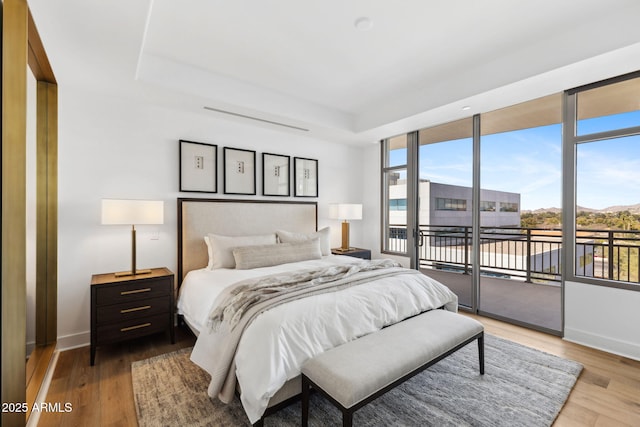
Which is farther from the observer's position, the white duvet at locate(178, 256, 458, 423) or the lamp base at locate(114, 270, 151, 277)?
the lamp base at locate(114, 270, 151, 277)

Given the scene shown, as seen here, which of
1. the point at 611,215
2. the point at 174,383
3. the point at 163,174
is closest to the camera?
the point at 174,383

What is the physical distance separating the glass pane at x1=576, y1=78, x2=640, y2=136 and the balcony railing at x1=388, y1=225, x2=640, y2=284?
39.9 inches

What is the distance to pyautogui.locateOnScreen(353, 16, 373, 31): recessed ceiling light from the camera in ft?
7.64

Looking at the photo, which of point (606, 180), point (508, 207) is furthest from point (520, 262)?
point (606, 180)

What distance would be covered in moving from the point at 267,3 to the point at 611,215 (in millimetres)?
3592

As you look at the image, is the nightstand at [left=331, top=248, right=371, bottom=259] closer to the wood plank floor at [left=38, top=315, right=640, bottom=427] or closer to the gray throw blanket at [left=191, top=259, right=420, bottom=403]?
the gray throw blanket at [left=191, top=259, right=420, bottom=403]

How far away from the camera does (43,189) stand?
262 cm

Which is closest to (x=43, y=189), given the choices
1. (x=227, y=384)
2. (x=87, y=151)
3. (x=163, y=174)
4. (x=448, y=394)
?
(x=87, y=151)

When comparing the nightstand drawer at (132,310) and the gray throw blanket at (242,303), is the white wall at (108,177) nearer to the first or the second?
the nightstand drawer at (132,310)

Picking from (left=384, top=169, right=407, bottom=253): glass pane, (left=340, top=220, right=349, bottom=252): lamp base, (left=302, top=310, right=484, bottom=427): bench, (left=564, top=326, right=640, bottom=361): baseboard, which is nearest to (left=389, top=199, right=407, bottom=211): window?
(left=384, top=169, right=407, bottom=253): glass pane

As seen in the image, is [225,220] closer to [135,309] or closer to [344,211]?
[135,309]

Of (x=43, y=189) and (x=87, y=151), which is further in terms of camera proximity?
(x=87, y=151)

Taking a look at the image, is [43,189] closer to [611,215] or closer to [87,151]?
[87,151]

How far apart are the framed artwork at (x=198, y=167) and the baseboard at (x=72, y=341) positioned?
5.63 feet
